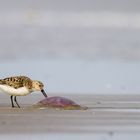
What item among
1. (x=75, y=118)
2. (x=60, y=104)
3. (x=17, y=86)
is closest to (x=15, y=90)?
(x=17, y=86)

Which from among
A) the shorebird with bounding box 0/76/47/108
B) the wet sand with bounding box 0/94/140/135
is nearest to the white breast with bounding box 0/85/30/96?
the shorebird with bounding box 0/76/47/108

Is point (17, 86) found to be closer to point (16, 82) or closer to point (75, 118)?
point (16, 82)

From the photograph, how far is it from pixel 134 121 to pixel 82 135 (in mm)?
1939

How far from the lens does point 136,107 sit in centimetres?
1828

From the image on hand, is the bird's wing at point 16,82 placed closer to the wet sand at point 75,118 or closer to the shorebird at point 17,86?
the shorebird at point 17,86

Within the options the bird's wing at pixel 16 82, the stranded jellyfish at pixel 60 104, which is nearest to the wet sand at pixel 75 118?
the stranded jellyfish at pixel 60 104

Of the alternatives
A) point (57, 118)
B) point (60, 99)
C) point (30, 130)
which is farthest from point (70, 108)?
point (30, 130)

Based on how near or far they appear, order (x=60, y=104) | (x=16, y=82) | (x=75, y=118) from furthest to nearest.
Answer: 1. (x=16, y=82)
2. (x=60, y=104)
3. (x=75, y=118)

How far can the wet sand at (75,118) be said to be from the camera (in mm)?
14602

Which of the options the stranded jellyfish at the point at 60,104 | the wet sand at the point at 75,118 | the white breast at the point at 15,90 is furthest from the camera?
the white breast at the point at 15,90

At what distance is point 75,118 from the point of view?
16328mm

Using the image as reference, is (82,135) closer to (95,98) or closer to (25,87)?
(25,87)

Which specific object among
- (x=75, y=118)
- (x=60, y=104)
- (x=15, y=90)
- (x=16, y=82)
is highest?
(x=16, y=82)

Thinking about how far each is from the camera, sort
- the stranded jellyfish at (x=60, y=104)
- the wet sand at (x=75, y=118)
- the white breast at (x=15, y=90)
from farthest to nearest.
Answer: the white breast at (x=15, y=90) < the stranded jellyfish at (x=60, y=104) < the wet sand at (x=75, y=118)
